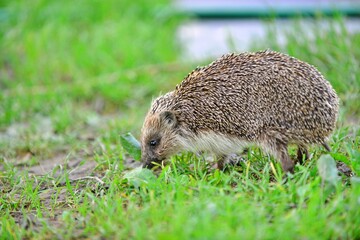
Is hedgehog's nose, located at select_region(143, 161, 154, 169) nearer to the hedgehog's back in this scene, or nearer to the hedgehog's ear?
the hedgehog's ear

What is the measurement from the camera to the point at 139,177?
4918 mm

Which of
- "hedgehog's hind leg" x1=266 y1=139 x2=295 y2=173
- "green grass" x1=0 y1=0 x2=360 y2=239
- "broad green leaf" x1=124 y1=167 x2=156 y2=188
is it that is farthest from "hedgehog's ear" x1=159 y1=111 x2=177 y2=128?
"hedgehog's hind leg" x1=266 y1=139 x2=295 y2=173

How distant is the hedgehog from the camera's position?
16.0ft

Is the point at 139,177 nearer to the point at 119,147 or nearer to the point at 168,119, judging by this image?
the point at 168,119

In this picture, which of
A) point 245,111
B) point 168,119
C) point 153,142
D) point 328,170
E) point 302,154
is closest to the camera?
point 328,170

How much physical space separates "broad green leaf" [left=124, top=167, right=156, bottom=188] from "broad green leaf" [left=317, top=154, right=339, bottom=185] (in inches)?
49.5

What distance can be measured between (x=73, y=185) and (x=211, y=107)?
1.32m

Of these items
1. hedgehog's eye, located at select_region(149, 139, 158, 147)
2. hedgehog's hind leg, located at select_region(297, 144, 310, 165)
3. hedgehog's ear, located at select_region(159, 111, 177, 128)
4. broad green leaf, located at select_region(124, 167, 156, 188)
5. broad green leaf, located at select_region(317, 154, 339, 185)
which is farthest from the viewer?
hedgehog's eye, located at select_region(149, 139, 158, 147)

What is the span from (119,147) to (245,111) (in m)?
1.57

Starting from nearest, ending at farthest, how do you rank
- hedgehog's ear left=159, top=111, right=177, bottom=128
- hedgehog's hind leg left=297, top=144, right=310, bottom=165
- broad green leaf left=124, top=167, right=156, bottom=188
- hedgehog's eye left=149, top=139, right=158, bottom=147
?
broad green leaf left=124, top=167, right=156, bottom=188 < hedgehog's hind leg left=297, top=144, right=310, bottom=165 < hedgehog's ear left=159, top=111, right=177, bottom=128 < hedgehog's eye left=149, top=139, right=158, bottom=147

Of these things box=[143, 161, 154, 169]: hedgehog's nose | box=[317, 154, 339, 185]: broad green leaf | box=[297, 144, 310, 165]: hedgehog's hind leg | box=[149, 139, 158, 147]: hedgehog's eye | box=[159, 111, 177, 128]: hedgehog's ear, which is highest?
box=[159, 111, 177, 128]: hedgehog's ear

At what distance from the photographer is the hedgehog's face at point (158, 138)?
212 inches

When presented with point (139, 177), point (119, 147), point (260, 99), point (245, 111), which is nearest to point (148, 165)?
point (139, 177)

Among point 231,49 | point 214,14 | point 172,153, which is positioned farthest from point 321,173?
point 214,14
